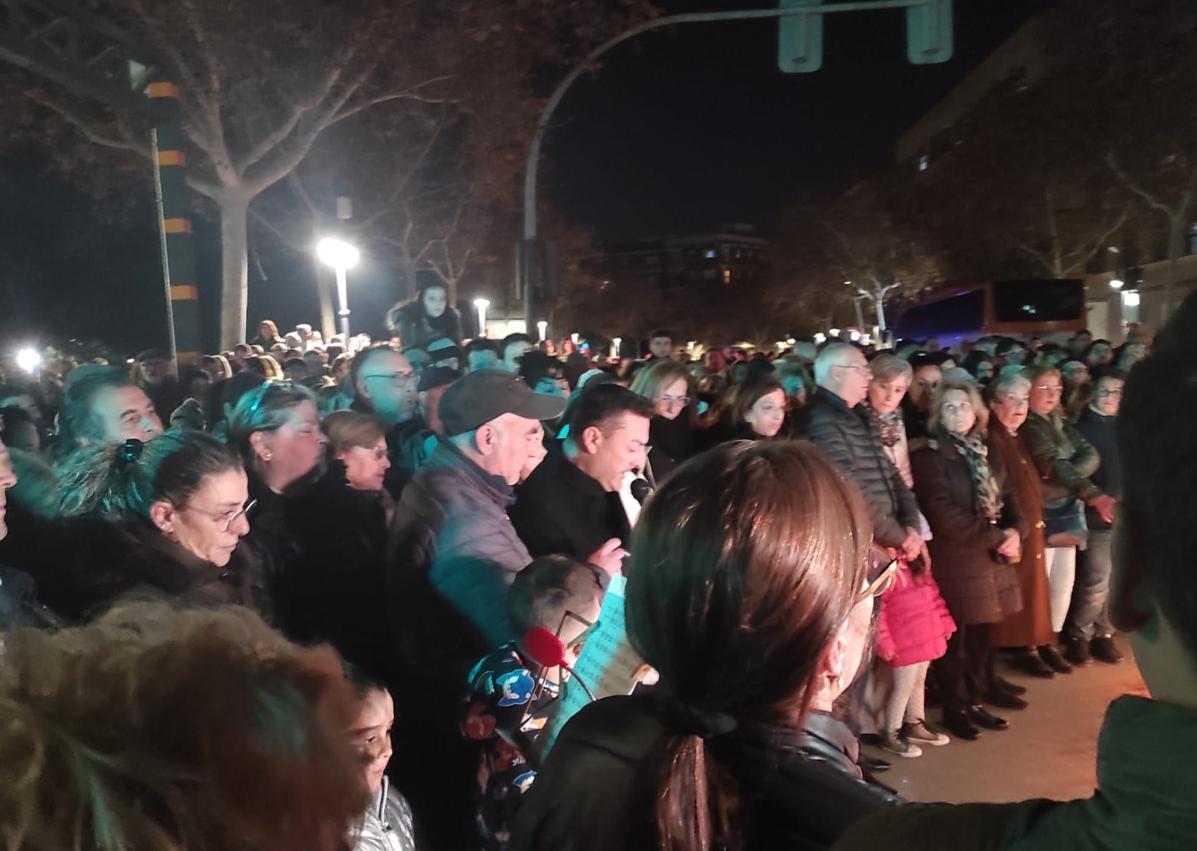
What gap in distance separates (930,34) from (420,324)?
589cm

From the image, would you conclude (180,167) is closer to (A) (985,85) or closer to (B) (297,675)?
(B) (297,675)

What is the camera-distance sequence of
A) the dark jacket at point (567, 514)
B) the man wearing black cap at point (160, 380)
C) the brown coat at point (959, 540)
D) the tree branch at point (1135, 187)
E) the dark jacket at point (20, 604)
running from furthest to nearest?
the tree branch at point (1135, 187)
the man wearing black cap at point (160, 380)
the brown coat at point (959, 540)
the dark jacket at point (567, 514)
the dark jacket at point (20, 604)

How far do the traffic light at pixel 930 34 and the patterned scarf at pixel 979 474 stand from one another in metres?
5.05

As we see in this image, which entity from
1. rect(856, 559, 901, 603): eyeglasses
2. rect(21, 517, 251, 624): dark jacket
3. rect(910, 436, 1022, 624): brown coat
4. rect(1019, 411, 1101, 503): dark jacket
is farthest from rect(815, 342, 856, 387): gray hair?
rect(21, 517, 251, 624): dark jacket

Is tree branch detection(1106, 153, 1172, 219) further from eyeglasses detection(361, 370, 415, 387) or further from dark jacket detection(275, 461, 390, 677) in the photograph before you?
dark jacket detection(275, 461, 390, 677)

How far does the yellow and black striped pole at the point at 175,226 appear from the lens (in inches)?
340

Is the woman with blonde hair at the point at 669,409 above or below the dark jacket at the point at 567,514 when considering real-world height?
above

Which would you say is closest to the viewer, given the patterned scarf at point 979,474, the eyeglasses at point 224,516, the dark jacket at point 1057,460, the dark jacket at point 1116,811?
the dark jacket at point 1116,811

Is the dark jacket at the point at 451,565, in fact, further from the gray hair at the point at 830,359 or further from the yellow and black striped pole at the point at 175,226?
the yellow and black striped pole at the point at 175,226

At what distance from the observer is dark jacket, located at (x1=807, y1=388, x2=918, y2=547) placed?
4629 millimetres

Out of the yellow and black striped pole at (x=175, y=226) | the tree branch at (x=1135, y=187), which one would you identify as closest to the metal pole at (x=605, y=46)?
the yellow and black striped pole at (x=175, y=226)

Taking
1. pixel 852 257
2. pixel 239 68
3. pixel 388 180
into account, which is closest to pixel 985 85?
pixel 852 257

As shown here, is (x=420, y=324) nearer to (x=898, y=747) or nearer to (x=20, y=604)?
(x=898, y=747)

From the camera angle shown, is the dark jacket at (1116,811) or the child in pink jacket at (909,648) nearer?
the dark jacket at (1116,811)
